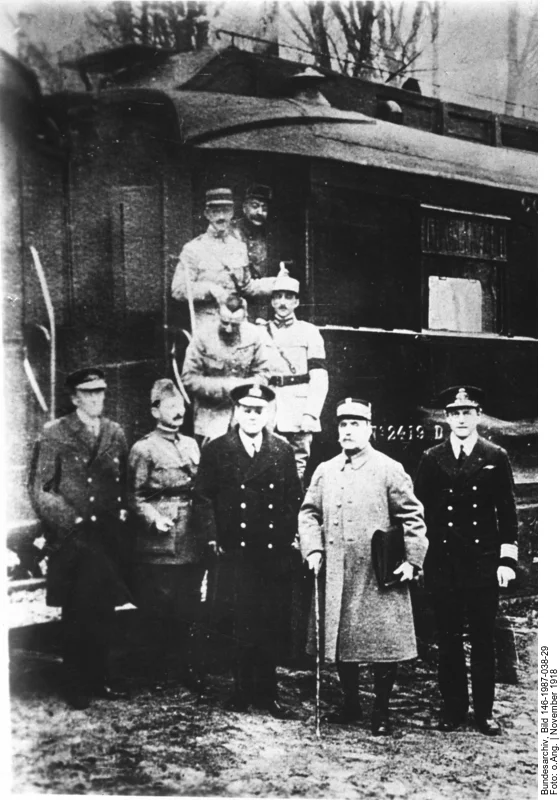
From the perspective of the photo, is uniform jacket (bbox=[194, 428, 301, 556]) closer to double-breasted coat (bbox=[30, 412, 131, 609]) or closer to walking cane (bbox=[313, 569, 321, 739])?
walking cane (bbox=[313, 569, 321, 739])

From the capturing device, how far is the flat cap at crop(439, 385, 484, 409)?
4219 mm

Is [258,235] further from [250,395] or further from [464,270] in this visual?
[464,270]

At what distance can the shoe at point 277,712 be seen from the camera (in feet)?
13.1

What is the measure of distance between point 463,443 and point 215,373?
4.68 feet

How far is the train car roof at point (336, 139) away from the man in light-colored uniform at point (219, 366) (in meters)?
0.88

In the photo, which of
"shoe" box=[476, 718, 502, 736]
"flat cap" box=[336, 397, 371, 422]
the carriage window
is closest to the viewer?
"shoe" box=[476, 718, 502, 736]

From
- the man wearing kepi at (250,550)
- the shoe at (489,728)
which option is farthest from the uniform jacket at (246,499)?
the shoe at (489,728)

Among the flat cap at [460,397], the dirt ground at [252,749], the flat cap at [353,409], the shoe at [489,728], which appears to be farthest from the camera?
the flat cap at [460,397]

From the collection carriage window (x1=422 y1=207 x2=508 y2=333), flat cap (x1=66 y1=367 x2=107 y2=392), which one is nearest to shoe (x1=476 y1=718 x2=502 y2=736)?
carriage window (x1=422 y1=207 x2=508 y2=333)

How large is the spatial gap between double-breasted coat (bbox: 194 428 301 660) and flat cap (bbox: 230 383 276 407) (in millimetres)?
222

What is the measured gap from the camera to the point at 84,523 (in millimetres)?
4035

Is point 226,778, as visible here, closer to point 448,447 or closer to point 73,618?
point 73,618

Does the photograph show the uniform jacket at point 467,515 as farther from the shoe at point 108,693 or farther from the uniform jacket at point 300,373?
the shoe at point 108,693
